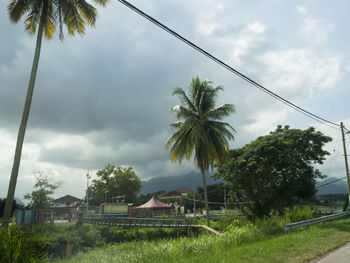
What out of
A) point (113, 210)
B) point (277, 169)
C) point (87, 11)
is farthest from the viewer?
point (113, 210)

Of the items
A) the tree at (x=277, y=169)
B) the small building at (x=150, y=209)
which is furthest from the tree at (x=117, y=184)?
the tree at (x=277, y=169)

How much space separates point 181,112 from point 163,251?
1505 cm

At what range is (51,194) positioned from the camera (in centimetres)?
5128

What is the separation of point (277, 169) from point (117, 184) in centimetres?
5807

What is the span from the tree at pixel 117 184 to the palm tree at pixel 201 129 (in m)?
57.1

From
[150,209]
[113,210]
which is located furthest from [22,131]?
[150,209]

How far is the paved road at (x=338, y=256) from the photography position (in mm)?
6950

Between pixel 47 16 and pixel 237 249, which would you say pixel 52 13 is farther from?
pixel 237 249

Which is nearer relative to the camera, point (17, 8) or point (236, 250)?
point (236, 250)

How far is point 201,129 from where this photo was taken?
2083cm

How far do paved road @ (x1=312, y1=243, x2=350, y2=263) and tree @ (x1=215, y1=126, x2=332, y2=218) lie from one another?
15987 millimetres

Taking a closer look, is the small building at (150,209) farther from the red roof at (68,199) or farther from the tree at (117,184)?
the red roof at (68,199)

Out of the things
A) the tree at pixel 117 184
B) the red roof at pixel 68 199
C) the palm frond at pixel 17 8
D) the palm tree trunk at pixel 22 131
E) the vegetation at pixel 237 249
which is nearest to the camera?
the vegetation at pixel 237 249

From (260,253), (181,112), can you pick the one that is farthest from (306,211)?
(181,112)
